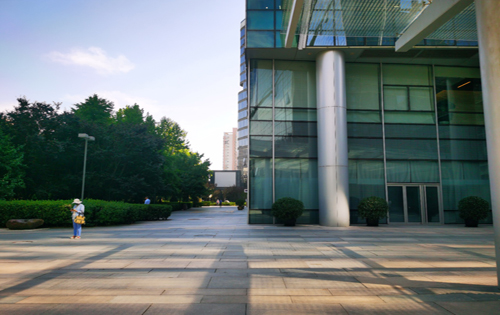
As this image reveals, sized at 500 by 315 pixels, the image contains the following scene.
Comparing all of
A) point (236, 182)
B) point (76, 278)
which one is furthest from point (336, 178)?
point (236, 182)

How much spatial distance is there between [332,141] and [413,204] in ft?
21.3

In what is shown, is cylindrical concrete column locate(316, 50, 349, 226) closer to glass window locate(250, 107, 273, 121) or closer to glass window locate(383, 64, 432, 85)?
glass window locate(250, 107, 273, 121)

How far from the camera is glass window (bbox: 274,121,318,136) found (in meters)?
19.7

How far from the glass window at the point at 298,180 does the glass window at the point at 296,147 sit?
356 mm

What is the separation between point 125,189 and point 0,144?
10.0m

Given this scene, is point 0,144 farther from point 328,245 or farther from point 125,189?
point 328,245

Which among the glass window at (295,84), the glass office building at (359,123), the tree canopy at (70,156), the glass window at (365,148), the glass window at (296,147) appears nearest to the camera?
the glass office building at (359,123)

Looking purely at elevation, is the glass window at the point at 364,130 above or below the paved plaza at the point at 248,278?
above

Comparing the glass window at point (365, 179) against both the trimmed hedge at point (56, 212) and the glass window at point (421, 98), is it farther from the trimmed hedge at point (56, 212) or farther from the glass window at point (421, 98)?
the trimmed hedge at point (56, 212)

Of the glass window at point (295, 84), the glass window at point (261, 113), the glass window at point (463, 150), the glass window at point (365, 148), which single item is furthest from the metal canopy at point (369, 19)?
the glass window at point (463, 150)

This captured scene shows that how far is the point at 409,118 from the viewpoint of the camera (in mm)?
20422

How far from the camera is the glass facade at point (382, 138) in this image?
19.5 metres

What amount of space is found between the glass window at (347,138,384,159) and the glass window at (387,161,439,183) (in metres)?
0.93

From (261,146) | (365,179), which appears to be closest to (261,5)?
(261,146)
